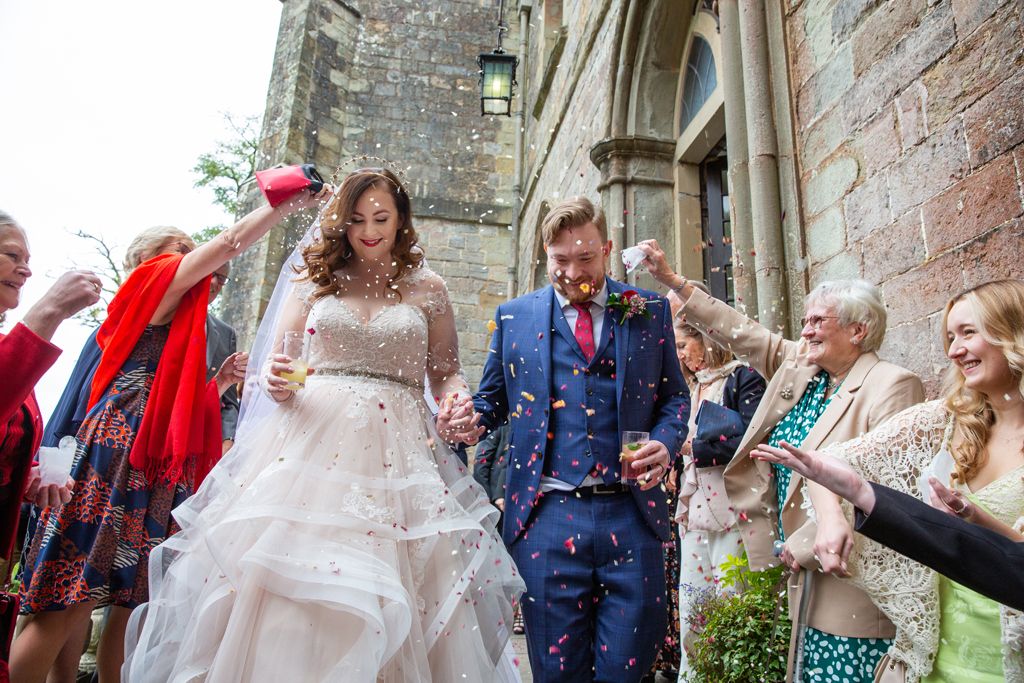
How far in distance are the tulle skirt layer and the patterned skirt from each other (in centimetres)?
38

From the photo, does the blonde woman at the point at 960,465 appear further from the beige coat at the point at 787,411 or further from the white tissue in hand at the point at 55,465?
the white tissue in hand at the point at 55,465

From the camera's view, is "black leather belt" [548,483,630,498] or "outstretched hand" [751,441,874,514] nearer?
"outstretched hand" [751,441,874,514]

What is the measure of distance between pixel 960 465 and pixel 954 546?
0.51 meters

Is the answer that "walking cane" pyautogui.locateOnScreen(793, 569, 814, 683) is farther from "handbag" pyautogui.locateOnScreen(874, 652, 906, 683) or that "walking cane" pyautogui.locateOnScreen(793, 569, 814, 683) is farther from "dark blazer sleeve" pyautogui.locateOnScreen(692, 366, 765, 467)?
"dark blazer sleeve" pyautogui.locateOnScreen(692, 366, 765, 467)

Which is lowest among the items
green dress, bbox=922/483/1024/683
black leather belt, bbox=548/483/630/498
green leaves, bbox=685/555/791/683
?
green leaves, bbox=685/555/791/683

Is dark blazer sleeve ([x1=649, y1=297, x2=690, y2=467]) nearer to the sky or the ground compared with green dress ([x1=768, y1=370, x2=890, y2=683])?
nearer to the sky

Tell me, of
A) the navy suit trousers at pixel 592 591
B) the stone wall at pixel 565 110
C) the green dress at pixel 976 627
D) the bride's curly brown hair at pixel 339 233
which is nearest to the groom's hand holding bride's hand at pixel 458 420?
the navy suit trousers at pixel 592 591

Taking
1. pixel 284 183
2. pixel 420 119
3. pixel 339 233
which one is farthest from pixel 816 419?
pixel 420 119

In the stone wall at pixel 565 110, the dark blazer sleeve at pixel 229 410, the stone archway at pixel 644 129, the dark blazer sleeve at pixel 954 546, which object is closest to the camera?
the dark blazer sleeve at pixel 954 546

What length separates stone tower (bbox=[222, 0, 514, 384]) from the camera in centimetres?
1261

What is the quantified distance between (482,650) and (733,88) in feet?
11.0

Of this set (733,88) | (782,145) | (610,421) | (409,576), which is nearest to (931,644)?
(610,421)

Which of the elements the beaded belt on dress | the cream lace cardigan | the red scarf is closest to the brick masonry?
the cream lace cardigan

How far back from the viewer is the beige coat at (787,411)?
2.26 m
